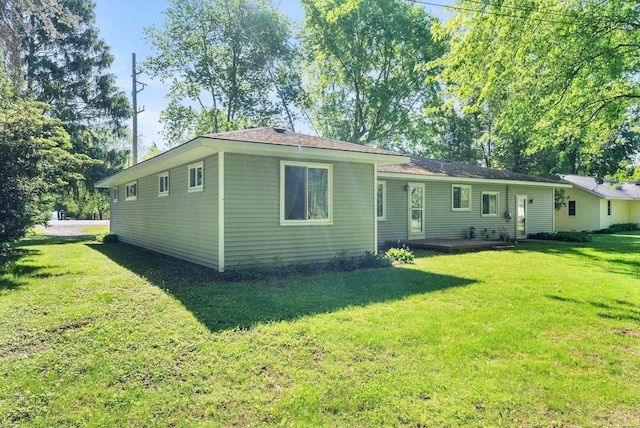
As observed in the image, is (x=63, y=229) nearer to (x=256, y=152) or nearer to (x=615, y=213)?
(x=256, y=152)

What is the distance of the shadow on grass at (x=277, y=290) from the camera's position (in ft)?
15.5

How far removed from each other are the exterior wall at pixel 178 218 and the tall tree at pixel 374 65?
14.9m

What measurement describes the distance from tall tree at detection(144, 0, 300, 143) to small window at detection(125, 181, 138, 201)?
1048 centimetres

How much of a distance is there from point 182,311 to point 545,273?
7.20 metres

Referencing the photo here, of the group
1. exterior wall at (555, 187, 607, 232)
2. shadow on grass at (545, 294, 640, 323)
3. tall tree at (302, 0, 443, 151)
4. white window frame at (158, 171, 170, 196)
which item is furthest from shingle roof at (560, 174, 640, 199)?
white window frame at (158, 171, 170, 196)

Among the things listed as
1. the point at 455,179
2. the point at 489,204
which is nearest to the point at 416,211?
the point at 455,179

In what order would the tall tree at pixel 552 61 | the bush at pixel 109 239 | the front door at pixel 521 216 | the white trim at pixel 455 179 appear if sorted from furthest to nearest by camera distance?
the front door at pixel 521 216 < the bush at pixel 109 239 < the white trim at pixel 455 179 < the tall tree at pixel 552 61

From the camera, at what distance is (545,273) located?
7.81m

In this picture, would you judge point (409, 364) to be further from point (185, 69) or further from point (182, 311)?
point (185, 69)

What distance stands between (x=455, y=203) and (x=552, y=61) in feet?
24.4

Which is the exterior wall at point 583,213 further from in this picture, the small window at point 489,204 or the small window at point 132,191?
the small window at point 132,191

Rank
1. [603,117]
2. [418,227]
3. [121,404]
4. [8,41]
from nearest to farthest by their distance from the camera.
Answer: [121,404], [8,41], [603,117], [418,227]

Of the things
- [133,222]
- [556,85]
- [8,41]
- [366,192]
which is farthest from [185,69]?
[556,85]

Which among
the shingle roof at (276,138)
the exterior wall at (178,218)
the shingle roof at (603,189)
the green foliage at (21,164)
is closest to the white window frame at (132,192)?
the exterior wall at (178,218)
